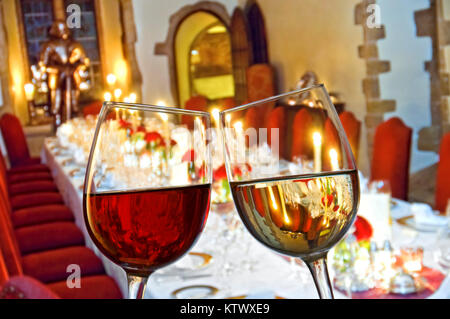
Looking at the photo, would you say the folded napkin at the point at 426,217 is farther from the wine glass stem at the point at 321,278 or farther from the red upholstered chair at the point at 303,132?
the wine glass stem at the point at 321,278

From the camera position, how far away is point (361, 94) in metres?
5.98

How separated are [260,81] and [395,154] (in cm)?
495

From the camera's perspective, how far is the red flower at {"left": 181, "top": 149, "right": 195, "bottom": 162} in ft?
1.36

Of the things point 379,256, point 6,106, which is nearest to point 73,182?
point 379,256

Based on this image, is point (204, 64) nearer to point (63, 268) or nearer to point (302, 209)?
point (63, 268)

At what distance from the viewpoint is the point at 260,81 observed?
7.77 metres

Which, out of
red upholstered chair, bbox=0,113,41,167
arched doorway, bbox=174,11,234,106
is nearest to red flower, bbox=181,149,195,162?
red upholstered chair, bbox=0,113,41,167

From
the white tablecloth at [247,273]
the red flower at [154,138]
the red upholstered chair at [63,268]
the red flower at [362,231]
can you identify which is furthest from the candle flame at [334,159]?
the red upholstered chair at [63,268]

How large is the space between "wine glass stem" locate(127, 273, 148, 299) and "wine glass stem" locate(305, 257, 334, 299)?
0.10 meters

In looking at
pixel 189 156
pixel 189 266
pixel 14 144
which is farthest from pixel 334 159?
pixel 14 144

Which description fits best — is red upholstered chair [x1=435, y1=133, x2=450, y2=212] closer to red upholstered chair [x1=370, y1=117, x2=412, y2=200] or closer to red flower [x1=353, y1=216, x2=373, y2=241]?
red upholstered chair [x1=370, y1=117, x2=412, y2=200]
